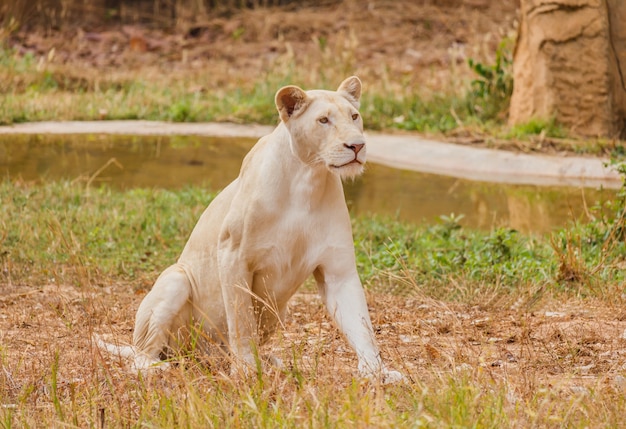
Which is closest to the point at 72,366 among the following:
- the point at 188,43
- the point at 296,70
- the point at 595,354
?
the point at 595,354

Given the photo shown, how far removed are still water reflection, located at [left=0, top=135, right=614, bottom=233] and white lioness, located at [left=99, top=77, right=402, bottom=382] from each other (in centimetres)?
455

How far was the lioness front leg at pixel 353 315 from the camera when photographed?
186 inches

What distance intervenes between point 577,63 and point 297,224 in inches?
335

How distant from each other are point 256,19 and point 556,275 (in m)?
14.8

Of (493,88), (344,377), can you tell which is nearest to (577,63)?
(493,88)

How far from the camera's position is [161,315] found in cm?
538

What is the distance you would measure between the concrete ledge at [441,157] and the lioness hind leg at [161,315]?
605cm

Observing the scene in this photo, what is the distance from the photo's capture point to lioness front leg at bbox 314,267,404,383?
4.73 metres

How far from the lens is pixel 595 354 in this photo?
533 centimetres

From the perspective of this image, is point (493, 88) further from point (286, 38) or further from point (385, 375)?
point (385, 375)

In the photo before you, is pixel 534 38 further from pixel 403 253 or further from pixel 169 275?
pixel 169 275

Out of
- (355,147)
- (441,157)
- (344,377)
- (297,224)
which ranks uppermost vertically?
(355,147)

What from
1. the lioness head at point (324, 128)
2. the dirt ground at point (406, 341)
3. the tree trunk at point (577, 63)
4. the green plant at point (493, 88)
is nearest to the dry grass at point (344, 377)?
the dirt ground at point (406, 341)

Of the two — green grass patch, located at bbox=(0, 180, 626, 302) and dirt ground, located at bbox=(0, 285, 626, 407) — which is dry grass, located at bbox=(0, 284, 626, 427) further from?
green grass patch, located at bbox=(0, 180, 626, 302)
